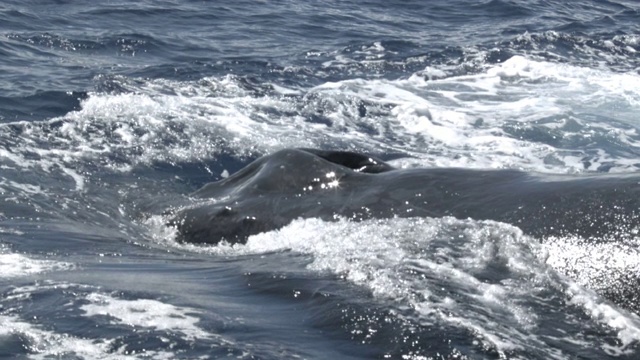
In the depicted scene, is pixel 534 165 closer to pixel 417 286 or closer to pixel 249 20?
pixel 417 286

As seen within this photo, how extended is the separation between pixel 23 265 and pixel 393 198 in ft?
8.81

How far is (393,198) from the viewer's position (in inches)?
332

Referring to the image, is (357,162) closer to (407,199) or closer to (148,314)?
(407,199)

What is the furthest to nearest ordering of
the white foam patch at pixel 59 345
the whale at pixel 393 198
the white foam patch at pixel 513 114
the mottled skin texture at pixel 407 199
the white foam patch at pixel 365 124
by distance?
the white foam patch at pixel 513 114
the white foam patch at pixel 365 124
the whale at pixel 393 198
the mottled skin texture at pixel 407 199
the white foam patch at pixel 59 345

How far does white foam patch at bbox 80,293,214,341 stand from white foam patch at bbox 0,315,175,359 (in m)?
0.31

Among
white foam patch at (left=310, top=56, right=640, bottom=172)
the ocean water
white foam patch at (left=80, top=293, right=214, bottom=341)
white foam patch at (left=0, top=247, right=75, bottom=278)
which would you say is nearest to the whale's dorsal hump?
the ocean water

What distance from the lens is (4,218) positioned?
382 inches

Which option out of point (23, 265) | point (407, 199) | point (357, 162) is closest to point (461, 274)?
point (407, 199)

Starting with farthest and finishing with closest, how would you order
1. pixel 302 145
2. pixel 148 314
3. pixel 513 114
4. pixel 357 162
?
→ pixel 513 114, pixel 302 145, pixel 357 162, pixel 148 314

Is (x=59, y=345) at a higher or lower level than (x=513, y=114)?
higher

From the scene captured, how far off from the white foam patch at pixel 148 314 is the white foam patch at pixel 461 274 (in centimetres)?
107

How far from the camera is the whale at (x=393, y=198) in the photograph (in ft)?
Result: 24.4

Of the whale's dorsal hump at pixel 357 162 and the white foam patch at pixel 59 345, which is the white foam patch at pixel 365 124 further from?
the white foam patch at pixel 59 345

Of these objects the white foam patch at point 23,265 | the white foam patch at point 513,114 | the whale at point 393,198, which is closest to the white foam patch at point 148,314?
the white foam patch at point 23,265
